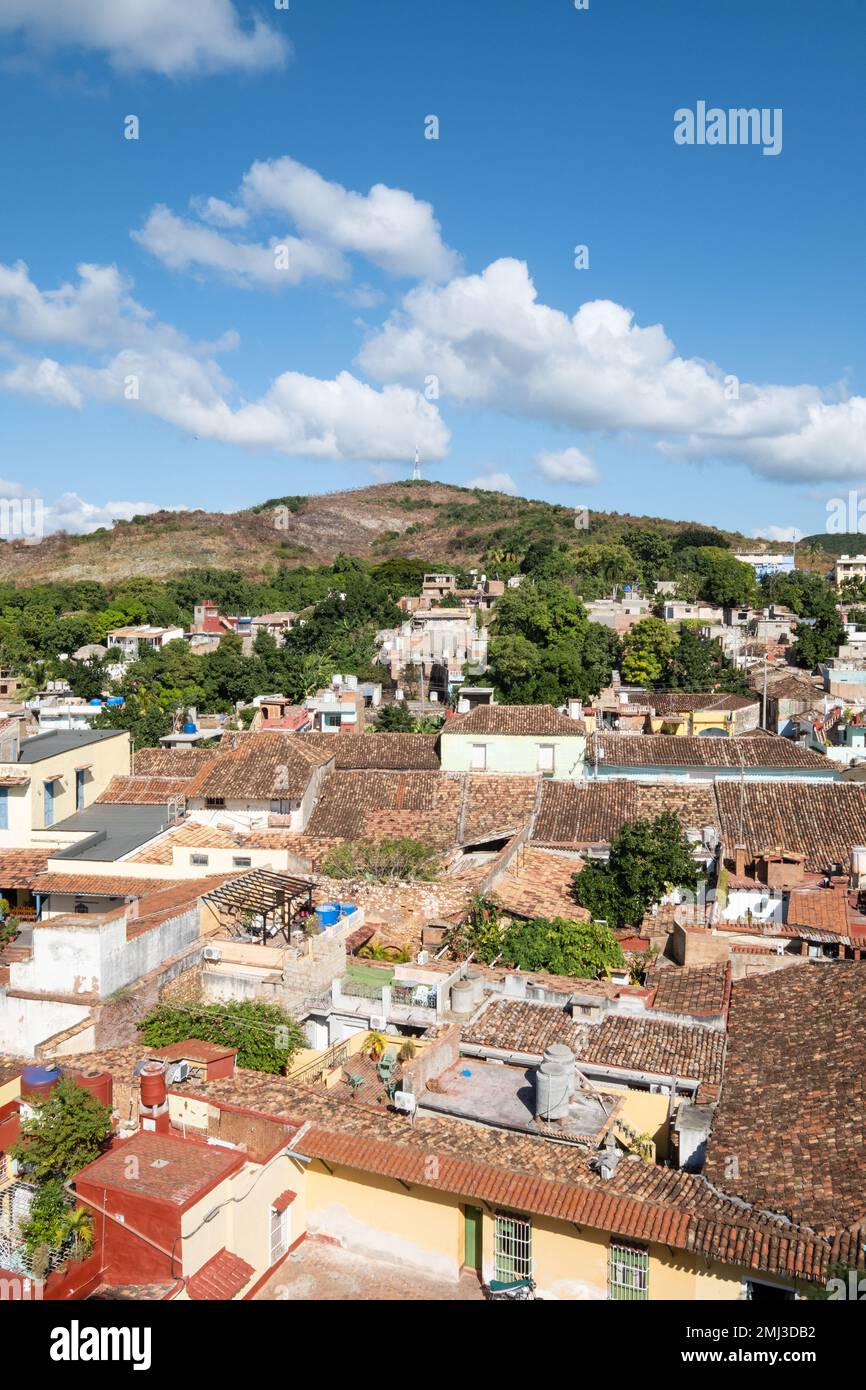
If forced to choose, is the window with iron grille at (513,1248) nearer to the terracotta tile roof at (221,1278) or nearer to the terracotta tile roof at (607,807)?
the terracotta tile roof at (221,1278)

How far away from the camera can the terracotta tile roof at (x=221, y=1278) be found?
830 centimetres

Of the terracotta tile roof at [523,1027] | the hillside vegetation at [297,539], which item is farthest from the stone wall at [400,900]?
the hillside vegetation at [297,539]

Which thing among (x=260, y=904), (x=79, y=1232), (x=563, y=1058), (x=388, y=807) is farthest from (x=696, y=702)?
(x=79, y=1232)

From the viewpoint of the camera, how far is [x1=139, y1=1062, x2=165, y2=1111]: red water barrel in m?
9.94

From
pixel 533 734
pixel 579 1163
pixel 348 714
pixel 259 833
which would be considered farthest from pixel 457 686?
pixel 579 1163

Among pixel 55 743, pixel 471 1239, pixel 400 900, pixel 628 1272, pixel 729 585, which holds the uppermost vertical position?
pixel 729 585

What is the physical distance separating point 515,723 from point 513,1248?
18.4 meters

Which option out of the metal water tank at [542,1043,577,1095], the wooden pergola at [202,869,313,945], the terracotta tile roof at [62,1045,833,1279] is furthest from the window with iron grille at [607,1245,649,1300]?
the wooden pergola at [202,869,313,945]

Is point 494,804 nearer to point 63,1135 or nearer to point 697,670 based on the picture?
point 63,1135

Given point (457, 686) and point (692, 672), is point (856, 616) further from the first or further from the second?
point (457, 686)

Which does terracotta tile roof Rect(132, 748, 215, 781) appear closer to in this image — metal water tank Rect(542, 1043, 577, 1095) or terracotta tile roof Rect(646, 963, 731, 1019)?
terracotta tile roof Rect(646, 963, 731, 1019)

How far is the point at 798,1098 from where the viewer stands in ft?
34.8

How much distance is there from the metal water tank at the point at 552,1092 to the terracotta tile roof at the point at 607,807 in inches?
472

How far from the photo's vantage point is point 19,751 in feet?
75.7
